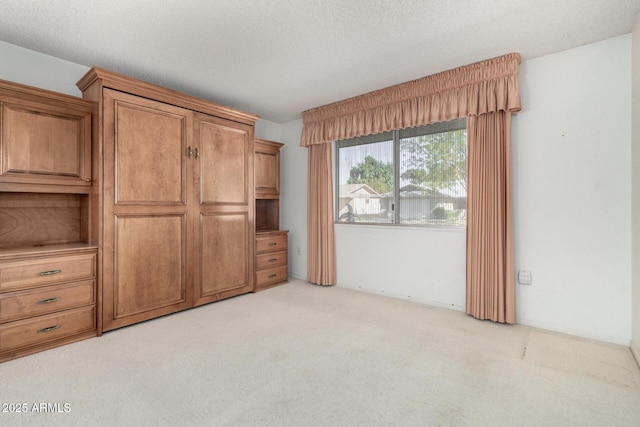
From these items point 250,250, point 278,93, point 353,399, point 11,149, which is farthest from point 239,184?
point 353,399

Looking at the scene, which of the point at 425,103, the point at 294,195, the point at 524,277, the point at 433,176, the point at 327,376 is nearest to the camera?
the point at 327,376

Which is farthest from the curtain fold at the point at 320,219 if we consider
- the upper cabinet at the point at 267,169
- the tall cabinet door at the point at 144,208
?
the tall cabinet door at the point at 144,208

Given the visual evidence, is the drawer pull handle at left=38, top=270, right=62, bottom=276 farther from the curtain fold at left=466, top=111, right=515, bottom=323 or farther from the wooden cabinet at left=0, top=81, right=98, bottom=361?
the curtain fold at left=466, top=111, right=515, bottom=323

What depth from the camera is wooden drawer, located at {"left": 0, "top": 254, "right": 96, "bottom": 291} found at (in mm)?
2217

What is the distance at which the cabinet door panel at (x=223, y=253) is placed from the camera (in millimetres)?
3418

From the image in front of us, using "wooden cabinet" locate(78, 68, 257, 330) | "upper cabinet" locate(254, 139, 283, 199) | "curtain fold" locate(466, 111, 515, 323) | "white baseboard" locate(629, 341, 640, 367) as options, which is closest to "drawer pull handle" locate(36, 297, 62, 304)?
"wooden cabinet" locate(78, 68, 257, 330)

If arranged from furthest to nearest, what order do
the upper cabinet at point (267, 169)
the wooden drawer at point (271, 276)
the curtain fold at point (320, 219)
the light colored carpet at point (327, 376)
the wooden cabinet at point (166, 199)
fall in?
the upper cabinet at point (267, 169) < the curtain fold at point (320, 219) < the wooden drawer at point (271, 276) < the wooden cabinet at point (166, 199) < the light colored carpet at point (327, 376)

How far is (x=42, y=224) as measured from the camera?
2721 mm

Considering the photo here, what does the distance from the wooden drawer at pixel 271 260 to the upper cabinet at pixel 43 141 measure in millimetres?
2053

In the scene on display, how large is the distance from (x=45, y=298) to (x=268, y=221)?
2909 mm

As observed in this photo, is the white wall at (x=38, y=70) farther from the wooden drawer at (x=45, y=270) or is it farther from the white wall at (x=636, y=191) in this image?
the white wall at (x=636, y=191)

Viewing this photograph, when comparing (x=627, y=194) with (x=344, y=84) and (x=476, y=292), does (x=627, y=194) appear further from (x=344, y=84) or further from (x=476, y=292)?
(x=344, y=84)

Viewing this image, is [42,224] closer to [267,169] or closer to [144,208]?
[144,208]

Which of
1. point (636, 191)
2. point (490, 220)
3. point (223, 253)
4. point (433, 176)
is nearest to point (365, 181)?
point (433, 176)
